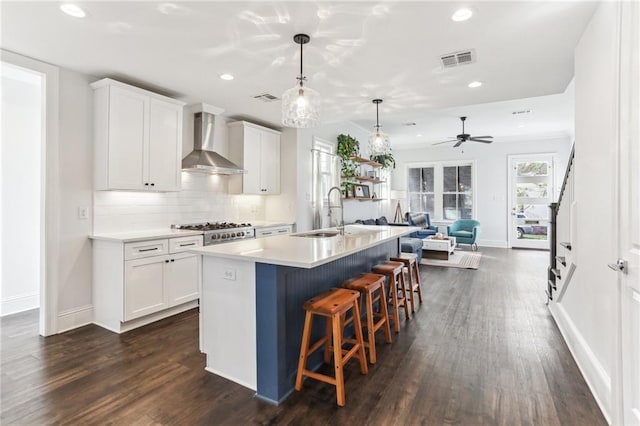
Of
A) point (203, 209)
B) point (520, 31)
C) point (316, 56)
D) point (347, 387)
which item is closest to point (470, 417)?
point (347, 387)

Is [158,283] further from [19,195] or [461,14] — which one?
[461,14]

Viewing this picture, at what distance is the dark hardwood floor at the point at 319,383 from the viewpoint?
186 cm

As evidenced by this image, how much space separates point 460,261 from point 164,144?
568 centimetres

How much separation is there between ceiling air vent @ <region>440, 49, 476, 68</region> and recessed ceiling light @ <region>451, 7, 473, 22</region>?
550mm

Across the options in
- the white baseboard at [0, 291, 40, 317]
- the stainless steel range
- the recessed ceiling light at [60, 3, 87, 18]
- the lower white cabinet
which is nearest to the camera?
the recessed ceiling light at [60, 3, 87, 18]

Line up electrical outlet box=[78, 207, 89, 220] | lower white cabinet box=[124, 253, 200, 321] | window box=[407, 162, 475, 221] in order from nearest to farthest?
lower white cabinet box=[124, 253, 200, 321]
electrical outlet box=[78, 207, 89, 220]
window box=[407, 162, 475, 221]

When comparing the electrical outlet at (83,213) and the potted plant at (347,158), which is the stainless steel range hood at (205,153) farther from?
the potted plant at (347,158)

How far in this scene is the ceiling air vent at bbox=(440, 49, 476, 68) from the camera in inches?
112

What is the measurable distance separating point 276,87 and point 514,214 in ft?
24.8

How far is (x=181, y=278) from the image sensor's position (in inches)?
142

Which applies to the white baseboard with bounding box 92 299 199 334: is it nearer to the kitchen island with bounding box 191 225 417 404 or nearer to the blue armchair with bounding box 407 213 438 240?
the kitchen island with bounding box 191 225 417 404

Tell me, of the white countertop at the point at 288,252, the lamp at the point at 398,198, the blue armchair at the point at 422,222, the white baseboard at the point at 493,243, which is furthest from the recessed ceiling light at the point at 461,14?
the white baseboard at the point at 493,243

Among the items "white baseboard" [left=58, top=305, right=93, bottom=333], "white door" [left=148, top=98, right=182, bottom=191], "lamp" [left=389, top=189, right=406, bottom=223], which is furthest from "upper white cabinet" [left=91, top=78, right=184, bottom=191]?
"lamp" [left=389, top=189, right=406, bottom=223]

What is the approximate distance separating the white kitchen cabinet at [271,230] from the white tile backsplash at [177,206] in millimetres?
659
